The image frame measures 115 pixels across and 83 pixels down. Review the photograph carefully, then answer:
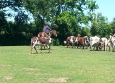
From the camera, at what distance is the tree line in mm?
49219

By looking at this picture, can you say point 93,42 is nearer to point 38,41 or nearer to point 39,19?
point 38,41

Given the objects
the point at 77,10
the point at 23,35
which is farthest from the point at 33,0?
the point at 77,10

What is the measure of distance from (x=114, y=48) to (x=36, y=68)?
1901 cm

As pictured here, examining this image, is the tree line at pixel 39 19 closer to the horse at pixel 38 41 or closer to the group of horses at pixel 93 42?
the group of horses at pixel 93 42

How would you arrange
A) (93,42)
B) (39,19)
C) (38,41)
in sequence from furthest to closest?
1. (39,19)
2. (93,42)
3. (38,41)

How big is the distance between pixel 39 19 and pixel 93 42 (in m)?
18.5

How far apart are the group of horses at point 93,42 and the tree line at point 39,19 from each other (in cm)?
991

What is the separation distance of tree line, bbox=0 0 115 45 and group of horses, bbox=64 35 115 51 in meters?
9.91

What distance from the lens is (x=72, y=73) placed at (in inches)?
590

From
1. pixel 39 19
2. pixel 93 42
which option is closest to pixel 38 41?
pixel 93 42

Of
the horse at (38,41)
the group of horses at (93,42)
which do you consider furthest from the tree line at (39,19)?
the horse at (38,41)

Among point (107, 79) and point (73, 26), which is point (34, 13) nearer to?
point (73, 26)

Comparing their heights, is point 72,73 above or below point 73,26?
below

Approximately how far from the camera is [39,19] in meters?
50.9
